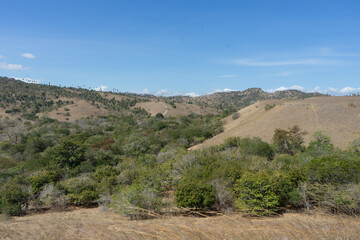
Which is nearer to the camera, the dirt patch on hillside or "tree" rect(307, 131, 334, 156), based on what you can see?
"tree" rect(307, 131, 334, 156)

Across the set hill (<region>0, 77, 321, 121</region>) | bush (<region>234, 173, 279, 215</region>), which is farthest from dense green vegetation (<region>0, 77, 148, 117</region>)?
bush (<region>234, 173, 279, 215</region>)

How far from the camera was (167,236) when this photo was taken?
3.37m

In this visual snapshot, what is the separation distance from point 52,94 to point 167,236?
378 feet

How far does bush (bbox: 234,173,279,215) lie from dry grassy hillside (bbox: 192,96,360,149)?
24.0 meters

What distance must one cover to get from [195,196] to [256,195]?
4.24 metres

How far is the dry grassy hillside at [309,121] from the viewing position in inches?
1569

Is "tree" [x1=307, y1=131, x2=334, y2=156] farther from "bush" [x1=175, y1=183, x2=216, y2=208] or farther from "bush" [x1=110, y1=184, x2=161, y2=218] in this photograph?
"bush" [x1=110, y1=184, x2=161, y2=218]

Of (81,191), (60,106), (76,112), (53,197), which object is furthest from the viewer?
(60,106)

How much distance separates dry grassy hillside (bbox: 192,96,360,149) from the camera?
1569 inches

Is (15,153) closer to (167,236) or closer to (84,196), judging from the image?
(84,196)

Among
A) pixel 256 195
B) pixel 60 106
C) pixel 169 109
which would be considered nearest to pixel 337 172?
pixel 256 195

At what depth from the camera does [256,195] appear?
15547 millimetres

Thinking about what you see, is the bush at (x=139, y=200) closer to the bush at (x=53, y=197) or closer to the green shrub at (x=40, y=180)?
the bush at (x=53, y=197)

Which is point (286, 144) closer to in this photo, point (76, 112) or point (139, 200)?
point (139, 200)
